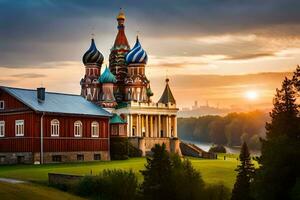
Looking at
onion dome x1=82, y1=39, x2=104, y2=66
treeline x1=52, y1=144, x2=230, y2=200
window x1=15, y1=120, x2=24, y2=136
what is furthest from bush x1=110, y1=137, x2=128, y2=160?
treeline x1=52, y1=144, x2=230, y2=200

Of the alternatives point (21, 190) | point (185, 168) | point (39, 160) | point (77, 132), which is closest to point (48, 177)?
point (21, 190)

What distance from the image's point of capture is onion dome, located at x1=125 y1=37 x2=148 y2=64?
95.3 m

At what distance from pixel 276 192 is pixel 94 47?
64.1 m

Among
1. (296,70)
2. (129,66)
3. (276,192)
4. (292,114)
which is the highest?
(129,66)

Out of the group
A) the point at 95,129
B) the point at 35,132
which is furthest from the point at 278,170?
the point at 95,129

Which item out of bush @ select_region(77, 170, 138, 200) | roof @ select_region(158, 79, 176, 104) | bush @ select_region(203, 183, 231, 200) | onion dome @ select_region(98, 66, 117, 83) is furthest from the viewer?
roof @ select_region(158, 79, 176, 104)

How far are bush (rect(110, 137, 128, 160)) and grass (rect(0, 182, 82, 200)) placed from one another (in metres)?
31.5

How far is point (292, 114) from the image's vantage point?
141 feet

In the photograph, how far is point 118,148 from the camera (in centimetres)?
7588

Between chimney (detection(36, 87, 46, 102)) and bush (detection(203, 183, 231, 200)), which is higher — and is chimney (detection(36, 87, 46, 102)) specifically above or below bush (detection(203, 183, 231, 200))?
above

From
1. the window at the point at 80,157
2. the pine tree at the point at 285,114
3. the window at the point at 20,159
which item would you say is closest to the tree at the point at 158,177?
the pine tree at the point at 285,114

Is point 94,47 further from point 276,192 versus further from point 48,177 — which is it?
point 276,192

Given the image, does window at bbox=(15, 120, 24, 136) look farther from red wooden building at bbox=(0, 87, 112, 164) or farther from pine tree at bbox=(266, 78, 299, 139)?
pine tree at bbox=(266, 78, 299, 139)

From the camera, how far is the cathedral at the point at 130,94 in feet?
299
